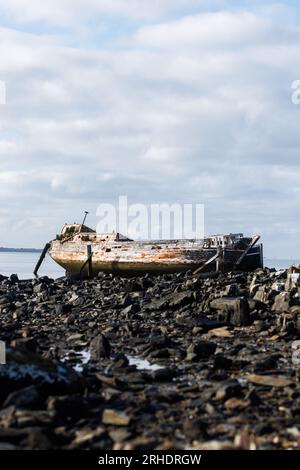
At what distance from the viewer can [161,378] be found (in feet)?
34.3

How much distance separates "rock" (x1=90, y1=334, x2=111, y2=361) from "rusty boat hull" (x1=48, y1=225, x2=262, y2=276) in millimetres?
23247

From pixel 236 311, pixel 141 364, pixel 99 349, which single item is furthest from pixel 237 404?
pixel 236 311

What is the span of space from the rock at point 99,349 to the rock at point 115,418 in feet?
15.2

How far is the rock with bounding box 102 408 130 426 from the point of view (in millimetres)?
7703

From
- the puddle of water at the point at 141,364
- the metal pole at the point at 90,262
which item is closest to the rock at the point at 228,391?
the puddle of water at the point at 141,364

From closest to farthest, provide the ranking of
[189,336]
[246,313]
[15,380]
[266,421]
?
[266,421], [15,380], [189,336], [246,313]

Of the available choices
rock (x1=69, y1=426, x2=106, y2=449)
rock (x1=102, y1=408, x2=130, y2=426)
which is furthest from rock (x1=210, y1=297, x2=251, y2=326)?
rock (x1=69, y1=426, x2=106, y2=449)

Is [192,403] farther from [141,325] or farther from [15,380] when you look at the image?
[141,325]

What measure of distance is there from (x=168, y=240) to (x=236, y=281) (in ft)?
45.3

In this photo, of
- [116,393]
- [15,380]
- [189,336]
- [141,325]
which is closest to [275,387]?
→ [116,393]

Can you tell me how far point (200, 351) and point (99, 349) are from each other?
216cm

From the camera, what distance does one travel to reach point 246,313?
647 inches
